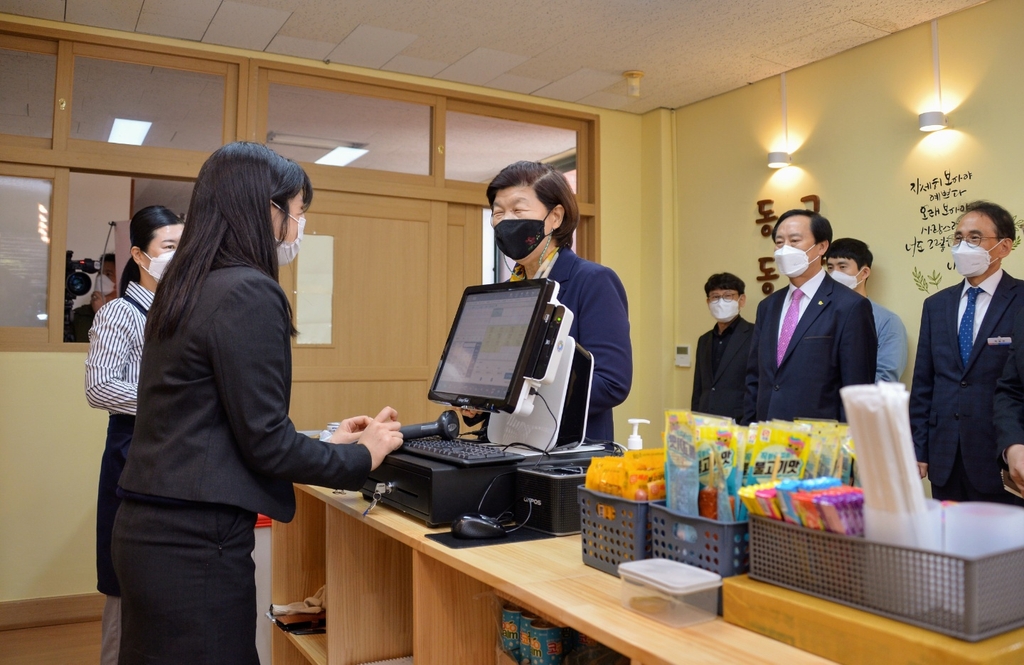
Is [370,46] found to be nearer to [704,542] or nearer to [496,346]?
[496,346]

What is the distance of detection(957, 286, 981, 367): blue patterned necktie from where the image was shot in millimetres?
3004

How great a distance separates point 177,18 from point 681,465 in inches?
148

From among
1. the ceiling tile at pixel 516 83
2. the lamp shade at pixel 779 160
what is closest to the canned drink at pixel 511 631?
the lamp shade at pixel 779 160

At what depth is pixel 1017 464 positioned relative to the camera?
7.90ft

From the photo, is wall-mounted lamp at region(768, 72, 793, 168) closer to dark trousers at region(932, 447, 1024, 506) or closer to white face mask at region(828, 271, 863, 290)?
white face mask at region(828, 271, 863, 290)

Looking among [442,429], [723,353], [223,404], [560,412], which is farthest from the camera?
[723,353]

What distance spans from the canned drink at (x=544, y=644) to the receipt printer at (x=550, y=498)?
0.16 metres

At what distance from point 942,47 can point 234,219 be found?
3688 millimetres

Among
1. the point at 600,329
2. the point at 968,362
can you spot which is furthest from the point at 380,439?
the point at 968,362

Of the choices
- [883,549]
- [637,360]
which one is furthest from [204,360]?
A: [637,360]

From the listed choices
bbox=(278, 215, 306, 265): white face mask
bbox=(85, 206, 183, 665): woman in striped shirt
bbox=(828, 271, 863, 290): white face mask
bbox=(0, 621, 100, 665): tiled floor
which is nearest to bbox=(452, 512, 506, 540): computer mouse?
bbox=(278, 215, 306, 265): white face mask

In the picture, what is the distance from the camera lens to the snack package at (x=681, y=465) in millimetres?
1051

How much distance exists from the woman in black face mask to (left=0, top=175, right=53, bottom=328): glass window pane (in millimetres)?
2920

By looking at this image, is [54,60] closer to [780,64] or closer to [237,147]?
[237,147]
